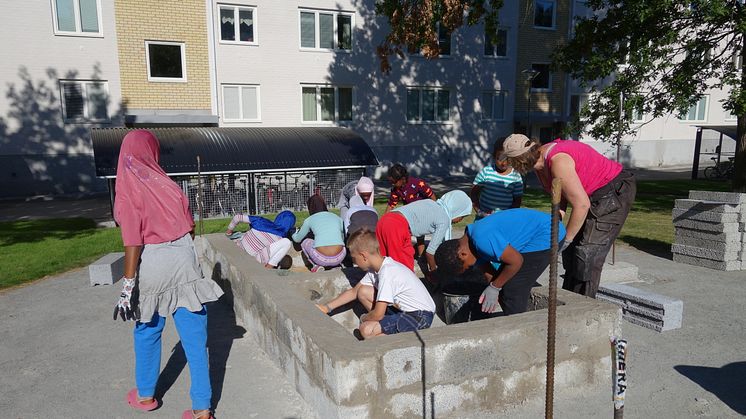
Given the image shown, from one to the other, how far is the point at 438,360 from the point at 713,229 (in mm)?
6362

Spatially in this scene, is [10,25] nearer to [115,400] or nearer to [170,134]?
[170,134]

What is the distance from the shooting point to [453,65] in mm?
24906

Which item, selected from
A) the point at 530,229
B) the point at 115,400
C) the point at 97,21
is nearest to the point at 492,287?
the point at 530,229

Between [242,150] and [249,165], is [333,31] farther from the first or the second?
[249,165]

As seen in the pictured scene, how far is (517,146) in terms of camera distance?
4.04 metres

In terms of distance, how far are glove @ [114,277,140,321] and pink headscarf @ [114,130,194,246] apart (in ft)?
0.89

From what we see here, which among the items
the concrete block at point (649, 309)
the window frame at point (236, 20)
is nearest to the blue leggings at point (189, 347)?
the concrete block at point (649, 309)

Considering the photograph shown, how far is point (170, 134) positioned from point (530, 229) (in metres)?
13.6

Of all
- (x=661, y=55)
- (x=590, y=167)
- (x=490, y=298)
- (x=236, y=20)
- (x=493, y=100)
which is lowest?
(x=490, y=298)

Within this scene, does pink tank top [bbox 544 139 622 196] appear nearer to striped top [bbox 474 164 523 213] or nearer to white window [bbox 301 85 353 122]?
striped top [bbox 474 164 523 213]

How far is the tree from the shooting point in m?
11.3

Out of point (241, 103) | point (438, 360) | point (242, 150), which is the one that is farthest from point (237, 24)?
point (438, 360)

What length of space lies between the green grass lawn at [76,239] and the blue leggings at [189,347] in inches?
201

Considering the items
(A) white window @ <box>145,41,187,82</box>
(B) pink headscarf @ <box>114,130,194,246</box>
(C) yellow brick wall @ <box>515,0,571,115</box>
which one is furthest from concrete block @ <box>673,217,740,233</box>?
(C) yellow brick wall @ <box>515,0,571,115</box>
